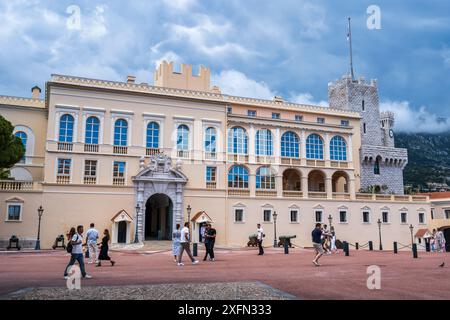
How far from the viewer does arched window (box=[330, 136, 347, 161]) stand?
4734 cm

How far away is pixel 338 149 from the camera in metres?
47.7

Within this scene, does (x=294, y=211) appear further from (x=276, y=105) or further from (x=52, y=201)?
(x=52, y=201)

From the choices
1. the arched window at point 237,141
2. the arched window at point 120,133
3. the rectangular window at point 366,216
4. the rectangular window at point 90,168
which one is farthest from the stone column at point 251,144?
the rectangular window at point 90,168


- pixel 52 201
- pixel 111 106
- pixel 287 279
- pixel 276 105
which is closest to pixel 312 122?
pixel 276 105

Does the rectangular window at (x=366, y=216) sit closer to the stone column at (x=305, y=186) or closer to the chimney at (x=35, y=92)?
the stone column at (x=305, y=186)

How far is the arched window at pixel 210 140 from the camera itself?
41.9 meters

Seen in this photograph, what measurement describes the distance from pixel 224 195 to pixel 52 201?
15753 millimetres

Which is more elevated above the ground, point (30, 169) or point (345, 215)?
point (30, 169)

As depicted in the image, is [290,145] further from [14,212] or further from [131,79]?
[14,212]

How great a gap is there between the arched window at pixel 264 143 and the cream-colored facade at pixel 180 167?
0.37 ft

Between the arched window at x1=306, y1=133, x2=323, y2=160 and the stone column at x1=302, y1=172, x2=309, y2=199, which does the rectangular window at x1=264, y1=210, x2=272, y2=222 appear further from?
the arched window at x1=306, y1=133, x2=323, y2=160

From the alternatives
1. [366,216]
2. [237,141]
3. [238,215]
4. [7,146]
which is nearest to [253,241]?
[238,215]

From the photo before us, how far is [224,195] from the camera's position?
41.5 m

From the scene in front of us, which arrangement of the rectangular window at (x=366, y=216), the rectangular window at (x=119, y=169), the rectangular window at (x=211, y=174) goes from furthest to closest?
1. the rectangular window at (x=366, y=216)
2. the rectangular window at (x=211, y=174)
3. the rectangular window at (x=119, y=169)
